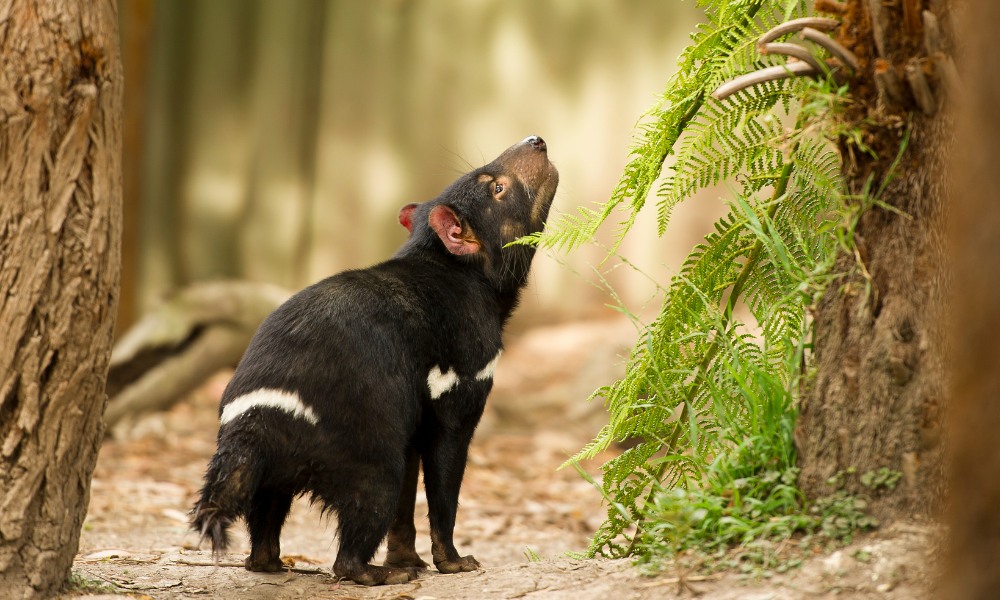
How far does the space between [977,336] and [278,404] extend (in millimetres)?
2063

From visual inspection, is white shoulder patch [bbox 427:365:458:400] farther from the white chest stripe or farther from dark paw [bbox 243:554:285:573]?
dark paw [bbox 243:554:285:573]

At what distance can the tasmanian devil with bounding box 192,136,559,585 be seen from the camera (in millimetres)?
2998

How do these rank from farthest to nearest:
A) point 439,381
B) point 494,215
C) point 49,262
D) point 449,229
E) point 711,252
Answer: point 494,215, point 449,229, point 439,381, point 711,252, point 49,262

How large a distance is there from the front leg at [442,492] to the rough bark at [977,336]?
2.09 metres

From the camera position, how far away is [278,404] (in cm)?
300

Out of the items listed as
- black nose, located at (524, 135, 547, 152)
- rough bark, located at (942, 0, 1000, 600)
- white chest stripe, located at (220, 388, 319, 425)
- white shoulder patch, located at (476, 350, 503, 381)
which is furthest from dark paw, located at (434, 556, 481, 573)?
rough bark, located at (942, 0, 1000, 600)

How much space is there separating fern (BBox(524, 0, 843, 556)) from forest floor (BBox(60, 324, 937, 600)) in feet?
1.28

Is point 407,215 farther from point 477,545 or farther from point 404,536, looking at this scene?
point 477,545

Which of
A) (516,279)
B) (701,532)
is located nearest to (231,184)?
(516,279)

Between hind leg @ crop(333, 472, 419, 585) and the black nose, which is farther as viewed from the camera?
the black nose

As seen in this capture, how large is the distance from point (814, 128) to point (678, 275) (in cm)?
83

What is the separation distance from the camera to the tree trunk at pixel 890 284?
7.36 feet

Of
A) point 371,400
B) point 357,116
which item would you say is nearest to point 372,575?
point 371,400

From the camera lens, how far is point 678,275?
3.14 metres
